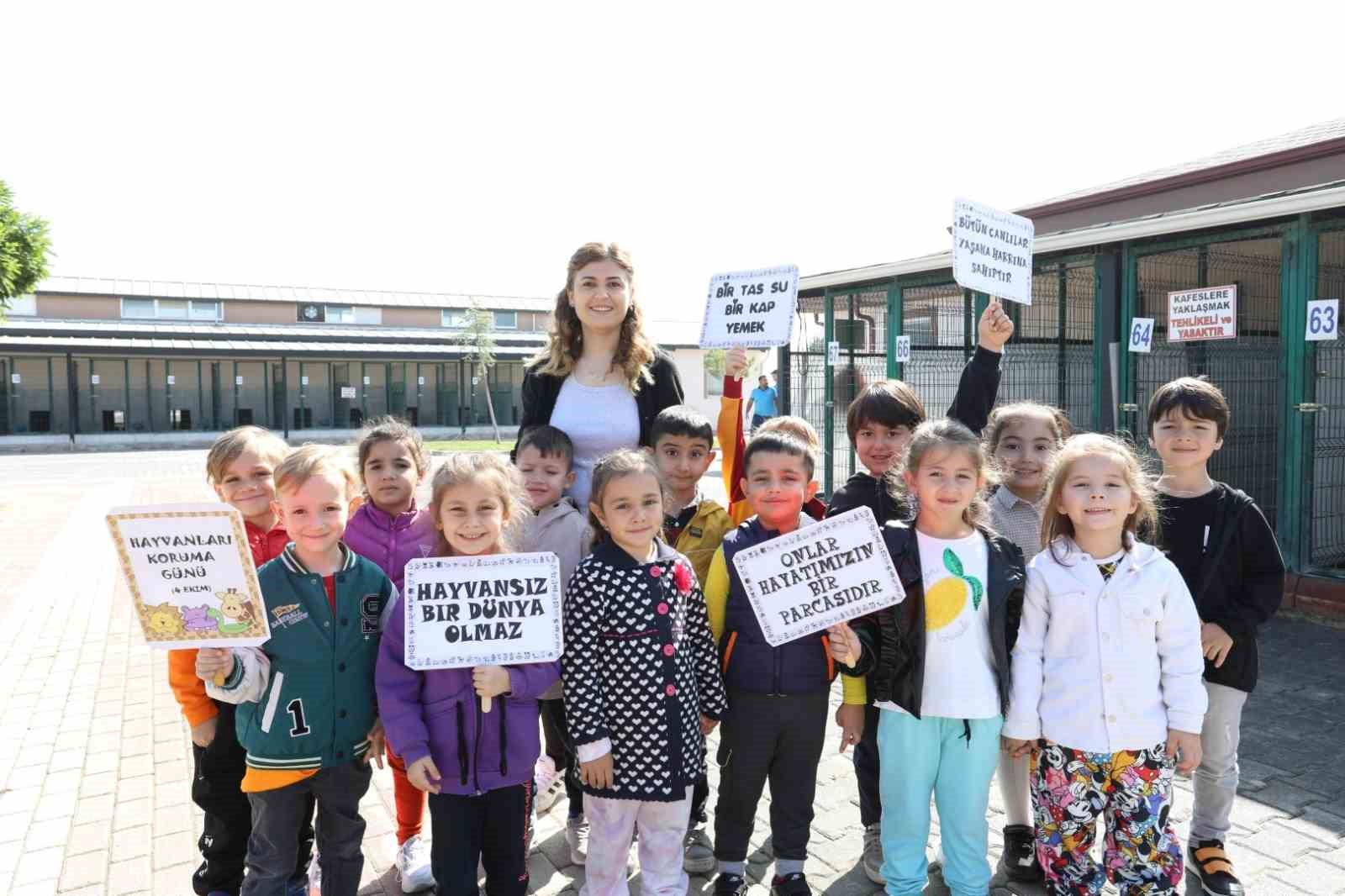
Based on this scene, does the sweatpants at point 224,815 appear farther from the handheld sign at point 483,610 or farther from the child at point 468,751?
the handheld sign at point 483,610

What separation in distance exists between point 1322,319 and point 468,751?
6.85 meters

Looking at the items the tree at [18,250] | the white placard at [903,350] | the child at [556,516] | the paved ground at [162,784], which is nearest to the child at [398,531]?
the paved ground at [162,784]

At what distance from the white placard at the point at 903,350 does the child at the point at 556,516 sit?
7088 millimetres

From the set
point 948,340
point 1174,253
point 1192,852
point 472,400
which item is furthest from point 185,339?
point 1192,852

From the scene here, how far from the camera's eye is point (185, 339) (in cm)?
3278

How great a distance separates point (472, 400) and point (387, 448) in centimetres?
3376

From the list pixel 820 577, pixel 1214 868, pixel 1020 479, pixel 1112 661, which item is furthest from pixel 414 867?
pixel 1214 868

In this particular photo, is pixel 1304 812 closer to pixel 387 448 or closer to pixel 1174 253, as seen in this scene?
pixel 387 448

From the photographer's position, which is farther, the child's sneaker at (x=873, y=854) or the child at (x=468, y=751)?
the child's sneaker at (x=873, y=854)

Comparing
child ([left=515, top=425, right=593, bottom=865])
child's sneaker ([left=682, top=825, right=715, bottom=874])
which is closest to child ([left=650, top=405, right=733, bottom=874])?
child's sneaker ([left=682, top=825, right=715, bottom=874])

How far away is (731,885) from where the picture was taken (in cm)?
292

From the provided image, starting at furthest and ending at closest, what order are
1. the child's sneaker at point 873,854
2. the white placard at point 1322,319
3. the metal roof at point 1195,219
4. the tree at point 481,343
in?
the tree at point 481,343 < the white placard at point 1322,319 < the metal roof at point 1195,219 < the child's sneaker at point 873,854

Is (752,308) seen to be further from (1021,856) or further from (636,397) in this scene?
(1021,856)

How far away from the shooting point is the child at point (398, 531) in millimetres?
3125
